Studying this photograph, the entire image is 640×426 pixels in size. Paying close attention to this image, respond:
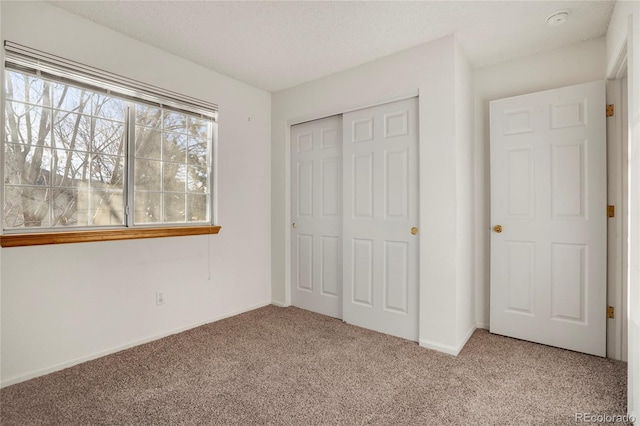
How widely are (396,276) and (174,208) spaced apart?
6.78 feet

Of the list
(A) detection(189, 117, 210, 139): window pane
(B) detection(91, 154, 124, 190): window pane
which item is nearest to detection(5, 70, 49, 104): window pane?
(B) detection(91, 154, 124, 190): window pane

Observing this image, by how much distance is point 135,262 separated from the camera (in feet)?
8.55

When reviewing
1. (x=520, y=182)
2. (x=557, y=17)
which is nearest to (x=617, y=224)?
(x=520, y=182)

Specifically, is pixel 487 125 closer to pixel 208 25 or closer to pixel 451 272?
pixel 451 272

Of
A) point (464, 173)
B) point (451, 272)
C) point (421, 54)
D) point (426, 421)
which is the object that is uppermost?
point (421, 54)

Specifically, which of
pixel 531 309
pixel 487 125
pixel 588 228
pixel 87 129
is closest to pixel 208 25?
pixel 87 129

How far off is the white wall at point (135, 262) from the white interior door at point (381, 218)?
1.08m

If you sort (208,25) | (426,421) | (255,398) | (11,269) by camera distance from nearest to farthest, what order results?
(426,421) < (255,398) < (11,269) < (208,25)

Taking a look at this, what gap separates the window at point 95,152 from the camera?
2100 mm

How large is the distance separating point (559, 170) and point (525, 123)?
47cm

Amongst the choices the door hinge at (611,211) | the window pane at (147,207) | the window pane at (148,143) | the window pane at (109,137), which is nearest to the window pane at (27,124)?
the window pane at (109,137)

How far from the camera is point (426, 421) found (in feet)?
5.49

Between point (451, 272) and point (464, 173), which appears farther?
point (464, 173)

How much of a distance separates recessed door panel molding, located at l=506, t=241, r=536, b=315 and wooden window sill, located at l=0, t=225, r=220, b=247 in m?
2.66
